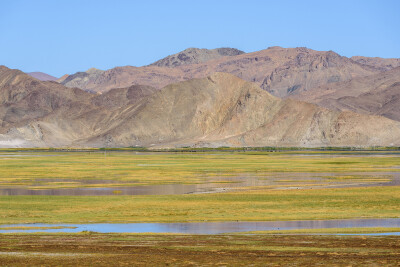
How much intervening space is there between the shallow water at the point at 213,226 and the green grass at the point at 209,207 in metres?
1.41

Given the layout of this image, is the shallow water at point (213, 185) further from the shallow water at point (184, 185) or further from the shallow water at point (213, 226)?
the shallow water at point (213, 226)

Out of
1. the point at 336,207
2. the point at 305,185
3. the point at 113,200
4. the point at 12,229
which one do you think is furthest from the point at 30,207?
the point at 305,185

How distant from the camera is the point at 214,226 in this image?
32656mm

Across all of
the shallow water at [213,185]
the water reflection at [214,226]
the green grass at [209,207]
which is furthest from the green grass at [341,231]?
the shallow water at [213,185]

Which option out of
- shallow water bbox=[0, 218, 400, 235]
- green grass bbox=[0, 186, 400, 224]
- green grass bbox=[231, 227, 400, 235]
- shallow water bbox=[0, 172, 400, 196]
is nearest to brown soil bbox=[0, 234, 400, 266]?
green grass bbox=[231, 227, 400, 235]

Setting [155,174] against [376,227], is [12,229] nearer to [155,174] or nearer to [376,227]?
[376,227]

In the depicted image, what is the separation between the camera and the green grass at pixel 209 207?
36.1 meters

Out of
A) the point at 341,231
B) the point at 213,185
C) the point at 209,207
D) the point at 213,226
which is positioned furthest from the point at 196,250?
the point at 213,185

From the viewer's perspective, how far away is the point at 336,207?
4028 cm

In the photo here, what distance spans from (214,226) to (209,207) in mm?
8063

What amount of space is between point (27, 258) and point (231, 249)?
6.78 m

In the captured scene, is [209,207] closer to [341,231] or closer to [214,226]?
[214,226]

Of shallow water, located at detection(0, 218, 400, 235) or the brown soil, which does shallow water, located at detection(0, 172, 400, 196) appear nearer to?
shallow water, located at detection(0, 218, 400, 235)

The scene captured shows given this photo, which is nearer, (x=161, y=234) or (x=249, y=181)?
(x=161, y=234)
